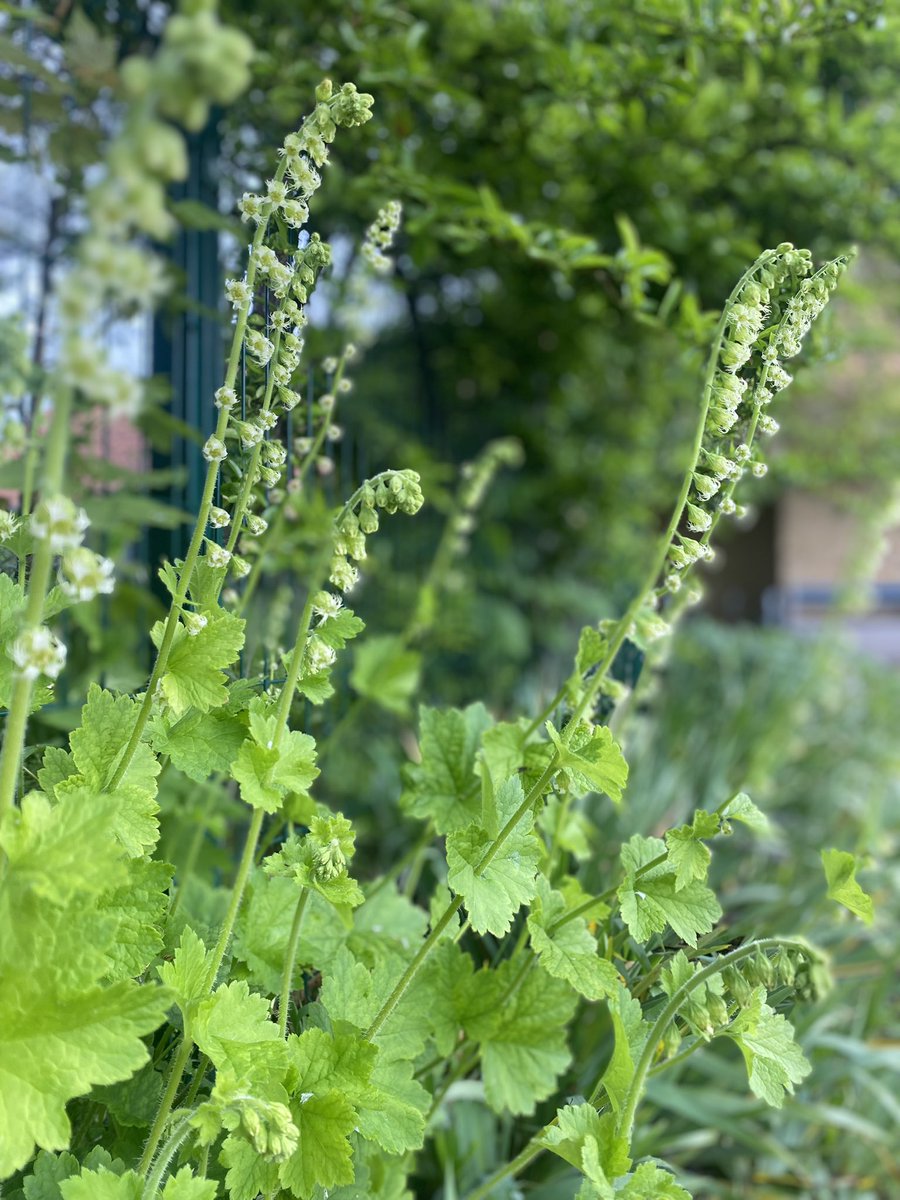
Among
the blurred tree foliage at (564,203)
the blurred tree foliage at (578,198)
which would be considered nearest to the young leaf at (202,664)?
the blurred tree foliage at (564,203)

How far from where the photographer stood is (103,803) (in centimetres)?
63

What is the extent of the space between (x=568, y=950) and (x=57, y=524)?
54cm

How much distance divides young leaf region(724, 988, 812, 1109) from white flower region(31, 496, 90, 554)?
0.62m

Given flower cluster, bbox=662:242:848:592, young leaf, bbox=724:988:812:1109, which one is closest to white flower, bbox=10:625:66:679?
flower cluster, bbox=662:242:848:592

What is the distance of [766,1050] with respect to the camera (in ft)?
2.57

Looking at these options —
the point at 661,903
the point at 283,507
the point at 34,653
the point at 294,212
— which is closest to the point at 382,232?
the point at 294,212

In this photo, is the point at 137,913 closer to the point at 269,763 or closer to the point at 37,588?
the point at 269,763

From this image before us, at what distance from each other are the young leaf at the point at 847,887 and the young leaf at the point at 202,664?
1.70ft

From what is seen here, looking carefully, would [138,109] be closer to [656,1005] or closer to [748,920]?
[656,1005]

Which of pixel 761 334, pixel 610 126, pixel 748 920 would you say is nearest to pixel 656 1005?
pixel 761 334

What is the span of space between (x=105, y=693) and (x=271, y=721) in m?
0.14

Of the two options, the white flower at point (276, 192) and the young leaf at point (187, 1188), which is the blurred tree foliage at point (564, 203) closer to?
the white flower at point (276, 192)

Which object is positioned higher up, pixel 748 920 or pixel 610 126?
pixel 610 126

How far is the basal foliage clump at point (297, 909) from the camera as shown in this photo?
64 cm
